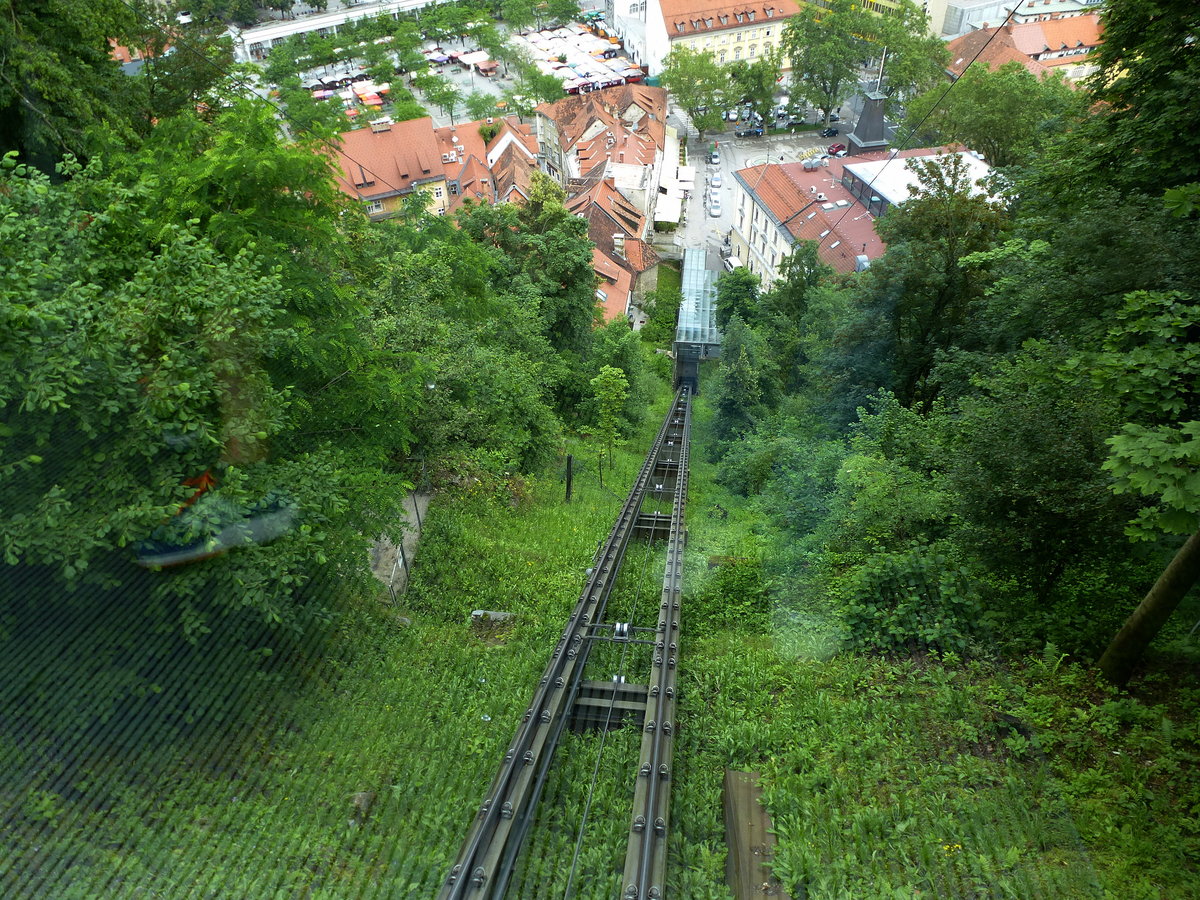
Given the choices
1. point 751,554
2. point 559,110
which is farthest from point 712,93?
point 751,554

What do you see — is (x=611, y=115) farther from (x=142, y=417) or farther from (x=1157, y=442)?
(x=1157, y=442)

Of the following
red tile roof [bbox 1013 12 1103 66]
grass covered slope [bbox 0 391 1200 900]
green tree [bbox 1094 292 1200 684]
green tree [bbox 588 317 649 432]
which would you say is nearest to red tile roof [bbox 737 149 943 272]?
green tree [bbox 588 317 649 432]

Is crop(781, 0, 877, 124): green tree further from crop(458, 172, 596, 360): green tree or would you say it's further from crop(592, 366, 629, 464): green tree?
crop(592, 366, 629, 464): green tree

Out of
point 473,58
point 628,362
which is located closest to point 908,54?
point 473,58

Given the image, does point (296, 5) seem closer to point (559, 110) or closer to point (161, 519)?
point (559, 110)

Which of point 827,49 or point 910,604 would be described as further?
point 827,49

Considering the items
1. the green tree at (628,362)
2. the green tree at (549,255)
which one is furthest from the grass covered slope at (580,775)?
the green tree at (549,255)
